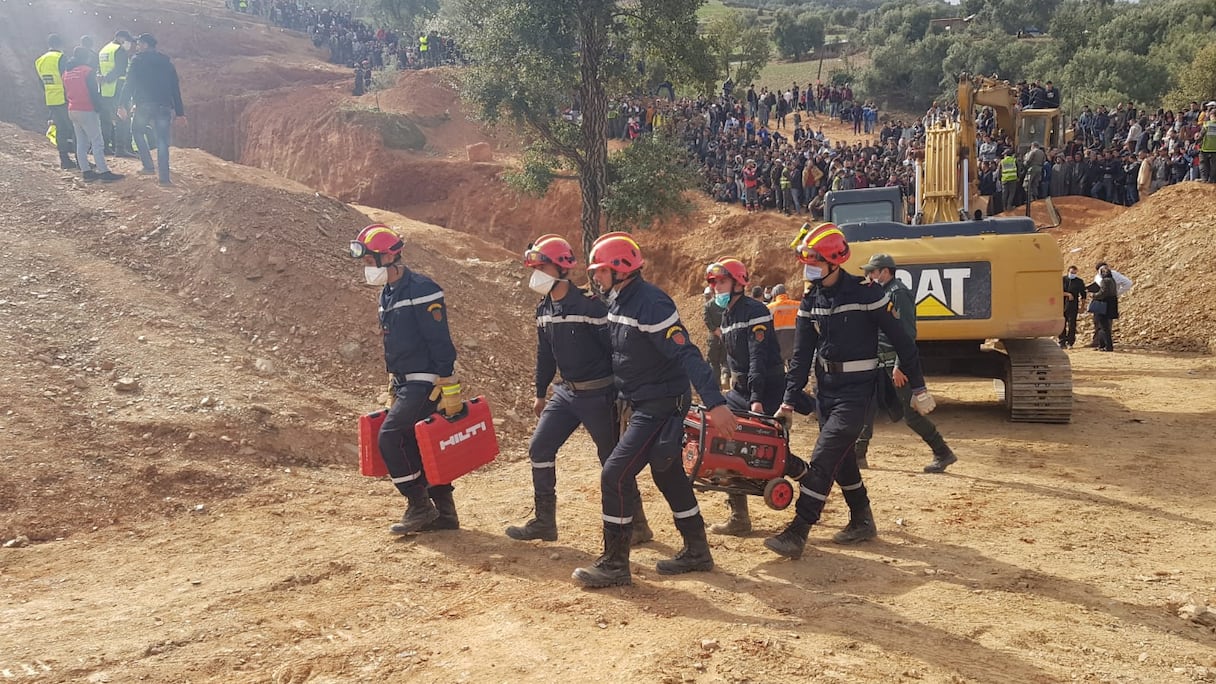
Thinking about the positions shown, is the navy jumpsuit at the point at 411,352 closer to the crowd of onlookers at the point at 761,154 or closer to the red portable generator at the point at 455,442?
the red portable generator at the point at 455,442

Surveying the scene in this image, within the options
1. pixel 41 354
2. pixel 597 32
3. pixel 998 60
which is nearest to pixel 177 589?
pixel 41 354

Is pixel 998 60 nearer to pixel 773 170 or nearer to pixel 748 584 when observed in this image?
pixel 773 170

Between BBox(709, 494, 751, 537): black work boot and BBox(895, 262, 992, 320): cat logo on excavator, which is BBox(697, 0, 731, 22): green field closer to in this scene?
BBox(895, 262, 992, 320): cat logo on excavator

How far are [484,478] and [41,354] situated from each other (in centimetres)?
453

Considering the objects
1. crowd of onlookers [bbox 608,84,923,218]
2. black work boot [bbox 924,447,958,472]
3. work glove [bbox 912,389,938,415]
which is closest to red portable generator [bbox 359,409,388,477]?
work glove [bbox 912,389,938,415]

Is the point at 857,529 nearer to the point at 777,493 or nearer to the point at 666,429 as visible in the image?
the point at 777,493

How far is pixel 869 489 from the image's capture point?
28.3 feet

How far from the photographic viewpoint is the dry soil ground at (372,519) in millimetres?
4973

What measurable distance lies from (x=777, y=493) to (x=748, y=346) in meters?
1.63

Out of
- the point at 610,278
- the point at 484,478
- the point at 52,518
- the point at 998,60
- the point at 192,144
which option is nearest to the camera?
the point at 610,278

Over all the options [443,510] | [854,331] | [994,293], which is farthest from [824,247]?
[994,293]

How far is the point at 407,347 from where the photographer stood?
6875 mm

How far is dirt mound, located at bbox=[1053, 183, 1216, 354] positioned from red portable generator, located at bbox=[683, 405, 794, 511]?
45.0 ft

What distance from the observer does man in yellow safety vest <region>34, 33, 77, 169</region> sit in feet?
47.7
